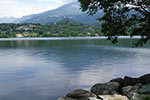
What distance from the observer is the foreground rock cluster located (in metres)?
21.8

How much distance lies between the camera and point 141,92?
71.8 feet

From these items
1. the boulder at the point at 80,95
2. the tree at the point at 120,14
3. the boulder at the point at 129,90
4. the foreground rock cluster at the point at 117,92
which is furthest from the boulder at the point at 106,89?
the tree at the point at 120,14

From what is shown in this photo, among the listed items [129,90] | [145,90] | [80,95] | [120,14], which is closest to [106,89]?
[129,90]

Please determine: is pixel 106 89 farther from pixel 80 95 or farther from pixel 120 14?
pixel 120 14

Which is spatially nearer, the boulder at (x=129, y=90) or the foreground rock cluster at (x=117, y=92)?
the foreground rock cluster at (x=117, y=92)

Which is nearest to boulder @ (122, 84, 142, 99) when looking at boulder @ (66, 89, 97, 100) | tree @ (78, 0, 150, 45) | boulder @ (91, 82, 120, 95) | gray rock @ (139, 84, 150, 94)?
gray rock @ (139, 84, 150, 94)

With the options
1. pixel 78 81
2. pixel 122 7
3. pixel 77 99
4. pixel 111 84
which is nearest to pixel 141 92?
pixel 111 84

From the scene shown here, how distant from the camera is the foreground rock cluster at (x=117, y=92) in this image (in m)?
21.8

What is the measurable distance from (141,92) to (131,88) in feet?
7.77

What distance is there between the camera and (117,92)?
24375 millimetres

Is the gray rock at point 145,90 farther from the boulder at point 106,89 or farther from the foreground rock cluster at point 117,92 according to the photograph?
the boulder at point 106,89

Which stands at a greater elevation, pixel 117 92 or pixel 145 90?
pixel 145 90

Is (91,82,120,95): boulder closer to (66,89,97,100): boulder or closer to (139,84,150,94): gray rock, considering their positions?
(66,89,97,100): boulder

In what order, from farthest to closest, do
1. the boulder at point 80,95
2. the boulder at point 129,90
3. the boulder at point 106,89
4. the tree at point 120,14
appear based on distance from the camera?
the tree at point 120,14
the boulder at point 106,89
the boulder at point 80,95
the boulder at point 129,90
